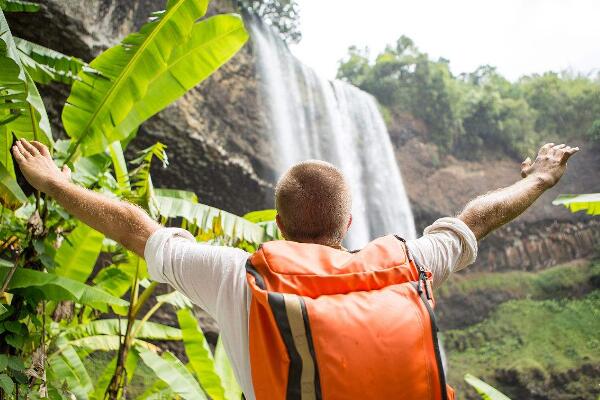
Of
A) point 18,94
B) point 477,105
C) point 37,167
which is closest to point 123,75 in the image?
point 18,94

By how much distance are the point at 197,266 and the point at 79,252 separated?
2.41 metres

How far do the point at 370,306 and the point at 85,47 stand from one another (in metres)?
7.58

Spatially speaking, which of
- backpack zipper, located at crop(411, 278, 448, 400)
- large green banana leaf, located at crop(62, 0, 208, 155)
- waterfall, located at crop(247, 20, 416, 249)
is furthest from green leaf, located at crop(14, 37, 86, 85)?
waterfall, located at crop(247, 20, 416, 249)

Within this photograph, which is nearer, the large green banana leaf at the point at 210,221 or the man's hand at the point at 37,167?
the man's hand at the point at 37,167

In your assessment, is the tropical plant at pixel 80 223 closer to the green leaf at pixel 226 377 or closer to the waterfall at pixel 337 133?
the green leaf at pixel 226 377

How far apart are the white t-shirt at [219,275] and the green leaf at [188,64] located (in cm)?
210

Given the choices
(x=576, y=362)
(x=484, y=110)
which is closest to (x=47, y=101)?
(x=576, y=362)

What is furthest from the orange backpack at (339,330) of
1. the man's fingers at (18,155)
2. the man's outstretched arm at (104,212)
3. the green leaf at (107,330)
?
the green leaf at (107,330)

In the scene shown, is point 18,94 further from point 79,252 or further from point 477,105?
point 477,105

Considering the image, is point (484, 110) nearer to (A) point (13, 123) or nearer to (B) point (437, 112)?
(B) point (437, 112)

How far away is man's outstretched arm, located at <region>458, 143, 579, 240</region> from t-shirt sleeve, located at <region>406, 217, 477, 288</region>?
0.06 m

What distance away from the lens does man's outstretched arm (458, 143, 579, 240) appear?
1479mm

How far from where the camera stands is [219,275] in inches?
49.0

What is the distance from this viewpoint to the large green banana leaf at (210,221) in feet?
11.6
